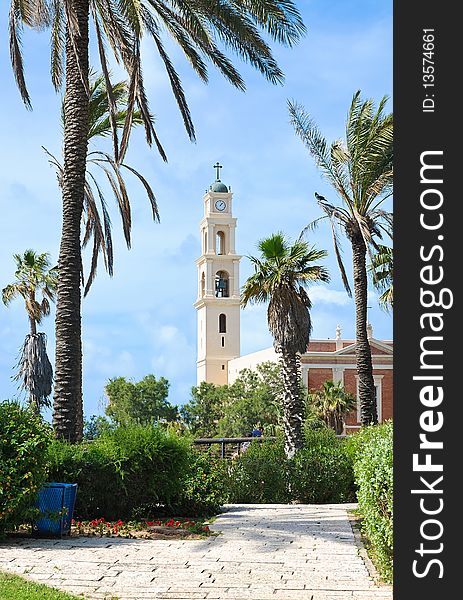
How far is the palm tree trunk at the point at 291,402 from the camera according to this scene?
21.3 m

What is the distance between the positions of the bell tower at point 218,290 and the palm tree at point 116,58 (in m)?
54.8

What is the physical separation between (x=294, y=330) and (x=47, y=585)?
13711 millimetres

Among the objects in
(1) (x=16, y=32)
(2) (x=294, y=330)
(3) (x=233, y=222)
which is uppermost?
(3) (x=233, y=222)

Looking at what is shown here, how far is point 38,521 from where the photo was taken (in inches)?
471

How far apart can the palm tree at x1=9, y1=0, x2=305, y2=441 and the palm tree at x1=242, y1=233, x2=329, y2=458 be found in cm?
521

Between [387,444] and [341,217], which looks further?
[341,217]

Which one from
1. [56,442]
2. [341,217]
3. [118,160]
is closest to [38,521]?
[56,442]

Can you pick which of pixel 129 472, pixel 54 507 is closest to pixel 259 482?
pixel 129 472

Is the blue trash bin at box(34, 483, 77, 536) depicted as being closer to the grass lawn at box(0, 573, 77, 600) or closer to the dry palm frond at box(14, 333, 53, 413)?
the grass lawn at box(0, 573, 77, 600)

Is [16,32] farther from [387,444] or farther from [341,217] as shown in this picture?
[387,444]

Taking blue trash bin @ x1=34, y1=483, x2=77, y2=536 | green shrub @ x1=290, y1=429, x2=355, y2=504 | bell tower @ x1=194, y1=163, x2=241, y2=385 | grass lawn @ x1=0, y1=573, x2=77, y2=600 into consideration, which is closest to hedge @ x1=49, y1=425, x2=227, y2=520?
blue trash bin @ x1=34, y1=483, x2=77, y2=536

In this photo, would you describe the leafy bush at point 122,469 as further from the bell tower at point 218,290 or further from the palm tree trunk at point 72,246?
the bell tower at point 218,290

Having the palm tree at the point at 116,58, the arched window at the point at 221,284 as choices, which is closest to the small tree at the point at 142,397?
the arched window at the point at 221,284

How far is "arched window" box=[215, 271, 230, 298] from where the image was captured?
73.9m
